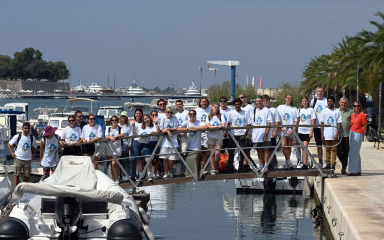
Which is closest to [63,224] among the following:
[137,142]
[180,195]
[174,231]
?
[137,142]

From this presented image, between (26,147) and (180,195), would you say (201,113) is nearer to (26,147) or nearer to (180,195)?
(26,147)

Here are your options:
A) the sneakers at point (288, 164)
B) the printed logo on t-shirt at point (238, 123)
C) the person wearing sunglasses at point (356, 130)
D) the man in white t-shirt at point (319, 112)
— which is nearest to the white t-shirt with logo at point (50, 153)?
the printed logo on t-shirt at point (238, 123)

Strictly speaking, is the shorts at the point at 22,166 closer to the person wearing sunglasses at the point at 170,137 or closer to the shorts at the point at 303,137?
the person wearing sunglasses at the point at 170,137

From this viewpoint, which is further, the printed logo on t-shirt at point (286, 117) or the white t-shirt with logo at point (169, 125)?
the printed logo on t-shirt at point (286, 117)

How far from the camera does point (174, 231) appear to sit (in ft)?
62.8

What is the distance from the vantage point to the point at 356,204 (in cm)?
1486

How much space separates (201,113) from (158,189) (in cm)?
939

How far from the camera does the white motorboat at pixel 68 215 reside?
38.4 feet

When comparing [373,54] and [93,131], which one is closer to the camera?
[93,131]

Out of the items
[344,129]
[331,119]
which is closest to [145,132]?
[331,119]

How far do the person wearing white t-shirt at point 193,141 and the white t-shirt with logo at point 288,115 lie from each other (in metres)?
2.06

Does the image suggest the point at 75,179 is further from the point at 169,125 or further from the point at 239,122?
the point at 239,122

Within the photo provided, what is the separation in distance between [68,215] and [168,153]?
248 inches

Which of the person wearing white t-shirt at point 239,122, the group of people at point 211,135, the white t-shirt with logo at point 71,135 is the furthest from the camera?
the white t-shirt with logo at point 71,135
